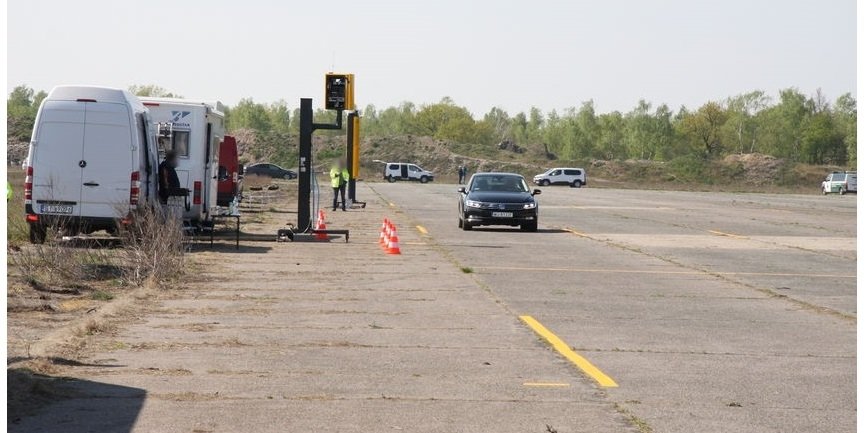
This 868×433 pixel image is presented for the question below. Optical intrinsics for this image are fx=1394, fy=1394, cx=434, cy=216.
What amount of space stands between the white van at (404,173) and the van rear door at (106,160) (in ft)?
302

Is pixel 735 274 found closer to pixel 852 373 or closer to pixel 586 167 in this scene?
pixel 852 373

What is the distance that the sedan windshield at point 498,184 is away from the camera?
114ft

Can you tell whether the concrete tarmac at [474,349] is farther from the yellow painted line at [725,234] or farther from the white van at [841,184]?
the white van at [841,184]

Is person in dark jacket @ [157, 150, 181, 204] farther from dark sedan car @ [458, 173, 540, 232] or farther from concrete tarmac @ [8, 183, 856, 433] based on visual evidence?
dark sedan car @ [458, 173, 540, 232]

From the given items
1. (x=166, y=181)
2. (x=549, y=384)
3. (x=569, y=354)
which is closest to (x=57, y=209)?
(x=166, y=181)

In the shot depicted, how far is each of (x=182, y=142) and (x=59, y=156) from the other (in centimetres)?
453

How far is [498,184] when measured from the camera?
35.2 meters

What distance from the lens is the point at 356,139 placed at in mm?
39688

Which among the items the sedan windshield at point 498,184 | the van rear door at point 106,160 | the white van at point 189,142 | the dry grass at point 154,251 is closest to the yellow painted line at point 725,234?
the sedan windshield at point 498,184

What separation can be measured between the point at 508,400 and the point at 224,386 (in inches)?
76.1

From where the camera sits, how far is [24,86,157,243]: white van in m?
22.1

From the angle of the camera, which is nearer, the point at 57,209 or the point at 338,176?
the point at 57,209

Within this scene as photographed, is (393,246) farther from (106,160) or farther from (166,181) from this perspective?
(106,160)
